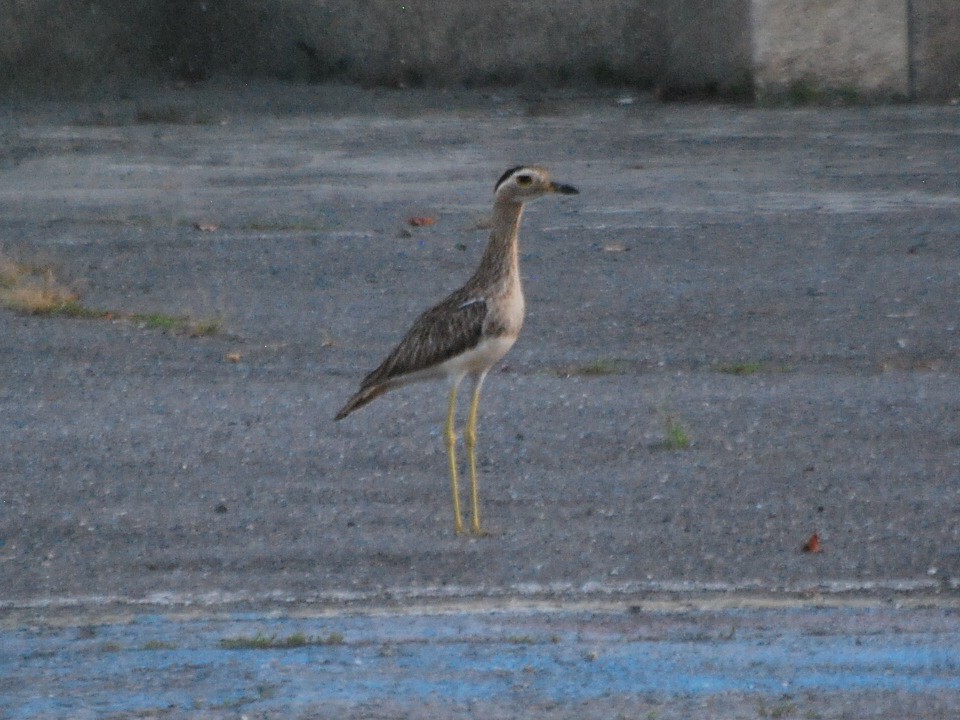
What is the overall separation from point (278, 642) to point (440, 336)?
1.73 m

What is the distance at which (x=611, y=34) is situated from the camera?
23.8 meters

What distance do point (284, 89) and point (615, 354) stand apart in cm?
1529

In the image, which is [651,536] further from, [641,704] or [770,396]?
[770,396]

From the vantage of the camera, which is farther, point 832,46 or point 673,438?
point 832,46

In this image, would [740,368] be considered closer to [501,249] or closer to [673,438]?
[673,438]

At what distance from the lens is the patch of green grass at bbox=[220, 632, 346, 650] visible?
5484 mm

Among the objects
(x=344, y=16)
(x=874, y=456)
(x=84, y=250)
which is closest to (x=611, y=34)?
(x=344, y=16)

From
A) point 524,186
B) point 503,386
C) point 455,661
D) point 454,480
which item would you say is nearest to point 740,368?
point 503,386

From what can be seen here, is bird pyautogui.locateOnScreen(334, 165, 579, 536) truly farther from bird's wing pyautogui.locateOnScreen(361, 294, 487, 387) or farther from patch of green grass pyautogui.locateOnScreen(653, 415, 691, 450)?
patch of green grass pyautogui.locateOnScreen(653, 415, 691, 450)

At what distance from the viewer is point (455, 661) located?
5.35 m

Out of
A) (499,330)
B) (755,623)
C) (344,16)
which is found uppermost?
(344,16)

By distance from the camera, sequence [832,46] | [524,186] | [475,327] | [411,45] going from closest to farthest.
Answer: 1. [475,327]
2. [524,186]
3. [832,46]
4. [411,45]

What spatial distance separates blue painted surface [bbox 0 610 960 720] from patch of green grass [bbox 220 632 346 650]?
3 cm

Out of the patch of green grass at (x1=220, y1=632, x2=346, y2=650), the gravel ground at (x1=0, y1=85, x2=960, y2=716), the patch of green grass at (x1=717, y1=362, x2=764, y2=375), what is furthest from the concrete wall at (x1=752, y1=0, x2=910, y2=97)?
the patch of green grass at (x1=220, y1=632, x2=346, y2=650)
